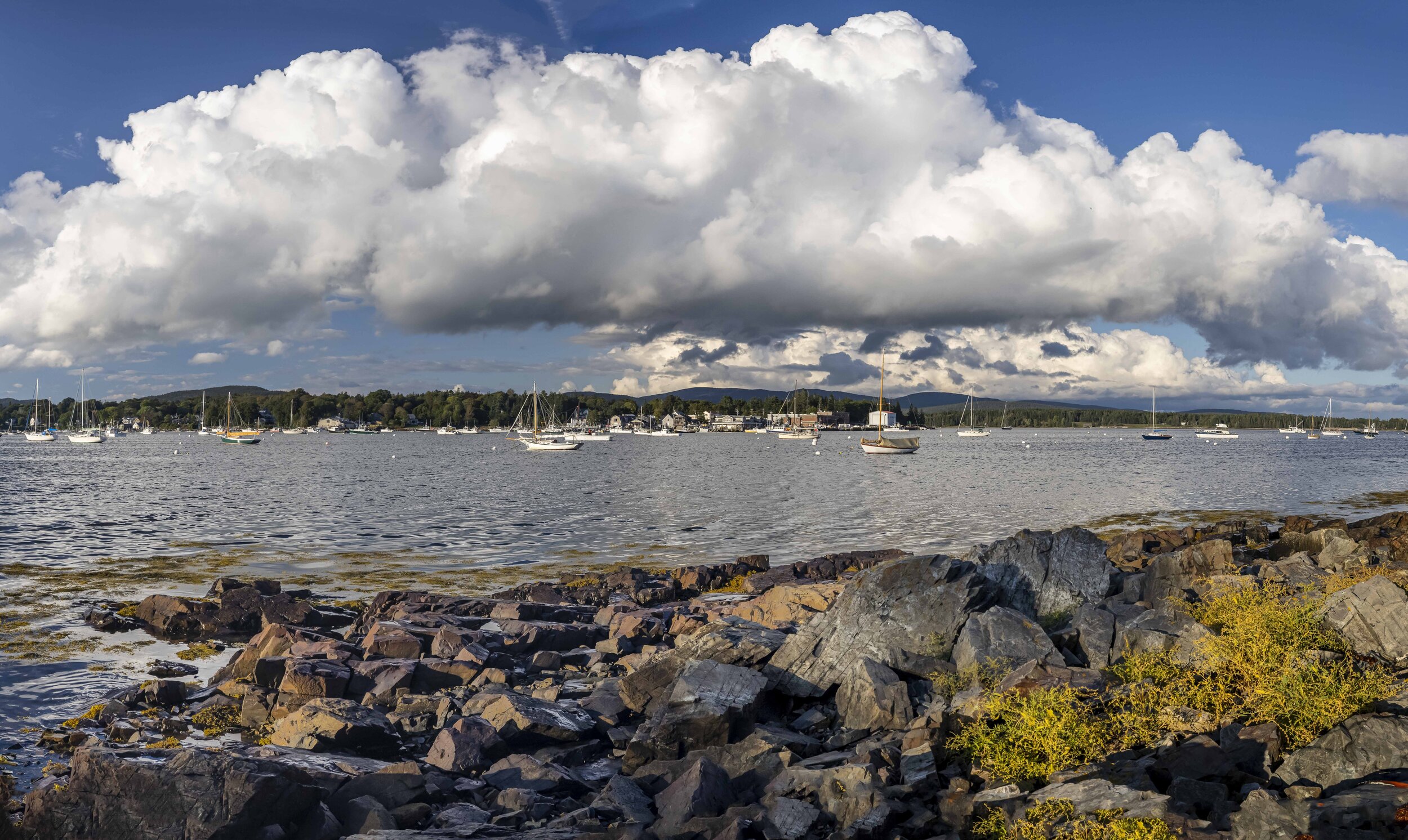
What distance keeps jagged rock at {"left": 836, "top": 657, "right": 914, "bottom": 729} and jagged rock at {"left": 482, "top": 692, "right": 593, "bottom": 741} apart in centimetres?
397

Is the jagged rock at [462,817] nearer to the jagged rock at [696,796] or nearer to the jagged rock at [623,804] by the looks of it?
the jagged rock at [623,804]

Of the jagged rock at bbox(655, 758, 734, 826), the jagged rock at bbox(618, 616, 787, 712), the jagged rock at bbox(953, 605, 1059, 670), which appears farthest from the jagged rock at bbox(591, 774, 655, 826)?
the jagged rock at bbox(953, 605, 1059, 670)

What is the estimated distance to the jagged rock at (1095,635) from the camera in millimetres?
13234

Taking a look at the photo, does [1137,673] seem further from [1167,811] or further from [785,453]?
[785,453]

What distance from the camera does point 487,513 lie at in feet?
176

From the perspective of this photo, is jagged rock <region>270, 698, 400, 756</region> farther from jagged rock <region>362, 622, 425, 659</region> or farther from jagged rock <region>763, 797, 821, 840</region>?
jagged rock <region>763, 797, 821, 840</region>

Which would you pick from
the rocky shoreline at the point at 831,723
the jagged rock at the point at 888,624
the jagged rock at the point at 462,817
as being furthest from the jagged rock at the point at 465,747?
the jagged rock at the point at 888,624

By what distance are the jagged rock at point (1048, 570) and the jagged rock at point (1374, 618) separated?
500 centimetres

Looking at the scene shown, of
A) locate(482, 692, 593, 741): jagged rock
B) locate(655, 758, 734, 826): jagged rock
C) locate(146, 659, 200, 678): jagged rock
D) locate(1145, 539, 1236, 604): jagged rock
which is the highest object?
locate(1145, 539, 1236, 604): jagged rock

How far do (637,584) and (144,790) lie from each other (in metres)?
17.9

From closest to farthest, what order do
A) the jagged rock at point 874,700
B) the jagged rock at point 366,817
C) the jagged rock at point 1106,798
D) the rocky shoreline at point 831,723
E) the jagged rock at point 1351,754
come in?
the jagged rock at point 1106,798, the jagged rock at point 1351,754, the rocky shoreline at point 831,723, the jagged rock at point 366,817, the jagged rock at point 874,700

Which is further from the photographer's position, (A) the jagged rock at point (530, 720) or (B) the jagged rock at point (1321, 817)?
(A) the jagged rock at point (530, 720)

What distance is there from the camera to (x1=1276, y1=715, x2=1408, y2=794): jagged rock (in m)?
8.60

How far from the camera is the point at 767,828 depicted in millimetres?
8867
